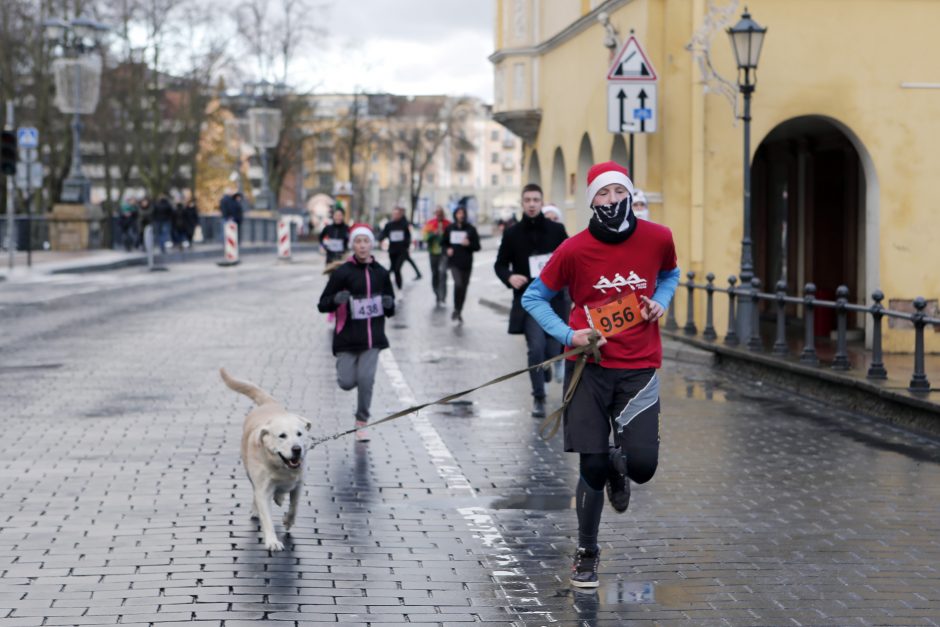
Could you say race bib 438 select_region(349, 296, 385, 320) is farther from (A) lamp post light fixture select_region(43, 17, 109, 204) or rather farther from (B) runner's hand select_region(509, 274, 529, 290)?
(A) lamp post light fixture select_region(43, 17, 109, 204)

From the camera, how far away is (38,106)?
204ft

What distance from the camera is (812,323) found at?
1521cm

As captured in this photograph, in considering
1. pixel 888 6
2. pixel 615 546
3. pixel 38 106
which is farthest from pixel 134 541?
pixel 38 106

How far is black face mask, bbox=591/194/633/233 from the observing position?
687 centimetres

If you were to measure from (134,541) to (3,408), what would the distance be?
5.67m

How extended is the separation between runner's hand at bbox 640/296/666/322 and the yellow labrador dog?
1.90 meters

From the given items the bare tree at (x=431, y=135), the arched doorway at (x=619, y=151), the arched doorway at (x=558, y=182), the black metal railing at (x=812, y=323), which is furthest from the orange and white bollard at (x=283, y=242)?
the bare tree at (x=431, y=135)

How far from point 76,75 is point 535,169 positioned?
16.3 metres

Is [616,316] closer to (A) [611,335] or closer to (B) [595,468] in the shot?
(A) [611,335]

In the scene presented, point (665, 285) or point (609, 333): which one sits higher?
point (665, 285)

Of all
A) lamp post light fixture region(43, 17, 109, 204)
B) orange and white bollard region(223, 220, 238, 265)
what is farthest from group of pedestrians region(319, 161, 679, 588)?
orange and white bollard region(223, 220, 238, 265)

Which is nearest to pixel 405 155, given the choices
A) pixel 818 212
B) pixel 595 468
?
pixel 818 212

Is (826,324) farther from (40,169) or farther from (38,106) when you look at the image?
(38,106)

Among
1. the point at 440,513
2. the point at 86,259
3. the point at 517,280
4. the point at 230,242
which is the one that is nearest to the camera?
the point at 440,513
